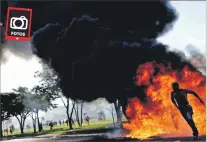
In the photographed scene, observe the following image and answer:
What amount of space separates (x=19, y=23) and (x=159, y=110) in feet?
8.13

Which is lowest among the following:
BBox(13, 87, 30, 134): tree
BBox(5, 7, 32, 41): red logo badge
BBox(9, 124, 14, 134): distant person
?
BBox(9, 124, 14, 134): distant person

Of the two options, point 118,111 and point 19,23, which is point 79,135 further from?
point 19,23

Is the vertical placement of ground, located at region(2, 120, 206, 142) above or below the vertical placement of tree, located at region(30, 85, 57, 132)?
below

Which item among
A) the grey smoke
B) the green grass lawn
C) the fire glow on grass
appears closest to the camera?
the grey smoke

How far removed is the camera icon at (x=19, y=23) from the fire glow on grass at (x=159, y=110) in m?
1.84

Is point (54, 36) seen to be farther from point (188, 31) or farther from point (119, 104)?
point (188, 31)

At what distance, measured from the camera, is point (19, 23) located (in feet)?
18.7

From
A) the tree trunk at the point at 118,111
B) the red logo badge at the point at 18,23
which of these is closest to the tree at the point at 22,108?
the red logo badge at the point at 18,23

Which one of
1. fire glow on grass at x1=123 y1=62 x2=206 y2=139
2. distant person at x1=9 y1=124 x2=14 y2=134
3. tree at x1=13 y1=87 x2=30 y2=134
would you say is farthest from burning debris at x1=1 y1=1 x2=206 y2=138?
distant person at x1=9 y1=124 x2=14 y2=134

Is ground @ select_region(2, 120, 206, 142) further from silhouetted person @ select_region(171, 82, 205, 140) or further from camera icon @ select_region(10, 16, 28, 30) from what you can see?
camera icon @ select_region(10, 16, 28, 30)

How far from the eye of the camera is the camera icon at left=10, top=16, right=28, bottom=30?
5.67 metres

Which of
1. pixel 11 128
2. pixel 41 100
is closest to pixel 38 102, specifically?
pixel 41 100

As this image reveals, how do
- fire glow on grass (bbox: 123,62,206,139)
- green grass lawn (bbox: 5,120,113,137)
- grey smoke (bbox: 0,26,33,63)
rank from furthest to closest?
1. fire glow on grass (bbox: 123,62,206,139)
2. green grass lawn (bbox: 5,120,113,137)
3. grey smoke (bbox: 0,26,33,63)

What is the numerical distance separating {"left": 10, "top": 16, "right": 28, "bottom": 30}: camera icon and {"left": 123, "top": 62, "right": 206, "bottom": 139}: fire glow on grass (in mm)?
1840
